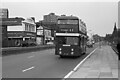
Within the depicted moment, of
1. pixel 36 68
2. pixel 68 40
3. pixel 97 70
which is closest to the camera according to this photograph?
pixel 97 70

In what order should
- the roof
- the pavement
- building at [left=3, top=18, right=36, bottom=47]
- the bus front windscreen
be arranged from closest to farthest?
the pavement
the bus front windscreen
building at [left=3, top=18, right=36, bottom=47]
the roof

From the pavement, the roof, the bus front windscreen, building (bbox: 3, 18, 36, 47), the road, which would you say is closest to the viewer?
the pavement

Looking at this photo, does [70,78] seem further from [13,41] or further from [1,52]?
[13,41]

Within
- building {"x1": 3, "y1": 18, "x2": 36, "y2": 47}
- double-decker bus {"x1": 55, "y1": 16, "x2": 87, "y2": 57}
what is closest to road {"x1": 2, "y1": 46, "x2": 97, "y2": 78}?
double-decker bus {"x1": 55, "y1": 16, "x2": 87, "y2": 57}

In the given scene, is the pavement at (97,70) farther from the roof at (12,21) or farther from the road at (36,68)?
the roof at (12,21)

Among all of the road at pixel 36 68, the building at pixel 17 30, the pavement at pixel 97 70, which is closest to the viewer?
the pavement at pixel 97 70

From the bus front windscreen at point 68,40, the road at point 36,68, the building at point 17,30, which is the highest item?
the building at point 17,30

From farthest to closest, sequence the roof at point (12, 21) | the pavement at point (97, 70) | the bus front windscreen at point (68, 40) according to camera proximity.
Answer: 1. the roof at point (12, 21)
2. the bus front windscreen at point (68, 40)
3. the pavement at point (97, 70)

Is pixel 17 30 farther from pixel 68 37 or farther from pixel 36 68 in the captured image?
pixel 36 68

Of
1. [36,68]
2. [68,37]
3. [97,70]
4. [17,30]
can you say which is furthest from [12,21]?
[97,70]

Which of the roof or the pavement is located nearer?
the pavement

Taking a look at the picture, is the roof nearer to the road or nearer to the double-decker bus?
the double-decker bus

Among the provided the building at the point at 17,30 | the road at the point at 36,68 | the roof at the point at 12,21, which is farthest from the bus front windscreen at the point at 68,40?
the roof at the point at 12,21

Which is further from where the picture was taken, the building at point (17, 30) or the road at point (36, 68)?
the building at point (17, 30)
